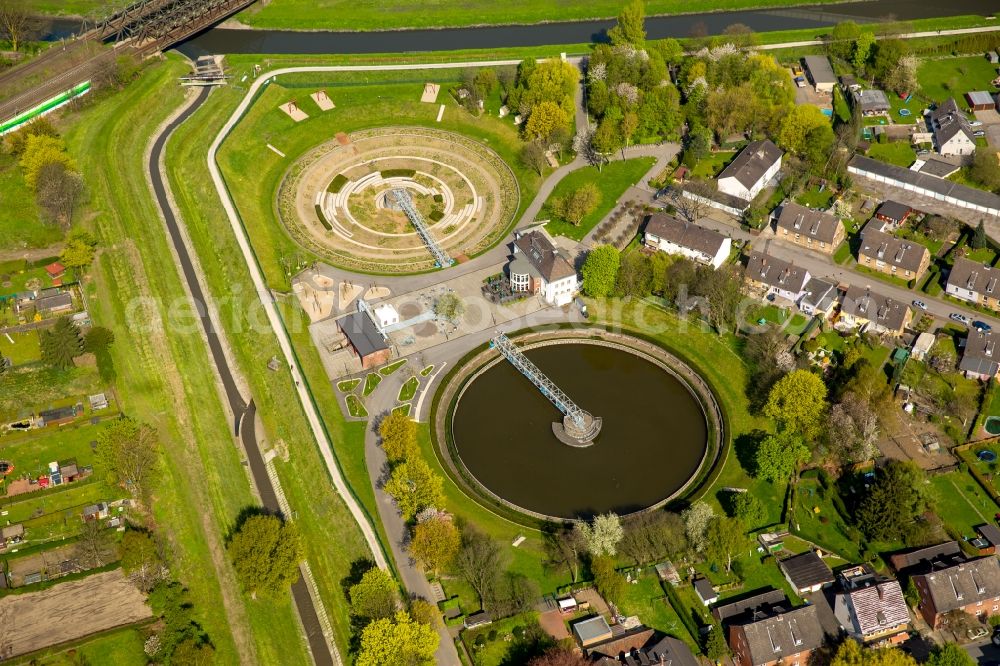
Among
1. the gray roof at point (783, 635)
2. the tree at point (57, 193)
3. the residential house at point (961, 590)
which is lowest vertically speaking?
the residential house at point (961, 590)

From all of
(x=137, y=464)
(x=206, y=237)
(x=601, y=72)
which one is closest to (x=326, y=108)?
(x=206, y=237)

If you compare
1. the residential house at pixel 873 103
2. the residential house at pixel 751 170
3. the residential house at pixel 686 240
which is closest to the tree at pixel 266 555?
the residential house at pixel 686 240

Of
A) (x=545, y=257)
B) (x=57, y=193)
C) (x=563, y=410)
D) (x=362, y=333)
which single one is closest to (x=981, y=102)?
(x=545, y=257)

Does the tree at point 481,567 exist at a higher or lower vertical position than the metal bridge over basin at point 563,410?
lower

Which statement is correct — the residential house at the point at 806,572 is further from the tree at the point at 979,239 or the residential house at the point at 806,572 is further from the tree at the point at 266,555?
the tree at the point at 979,239

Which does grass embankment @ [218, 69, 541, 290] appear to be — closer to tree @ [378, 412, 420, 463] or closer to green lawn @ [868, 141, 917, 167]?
tree @ [378, 412, 420, 463]

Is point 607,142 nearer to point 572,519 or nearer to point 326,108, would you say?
point 326,108

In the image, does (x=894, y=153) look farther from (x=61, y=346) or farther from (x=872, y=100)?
(x=61, y=346)
